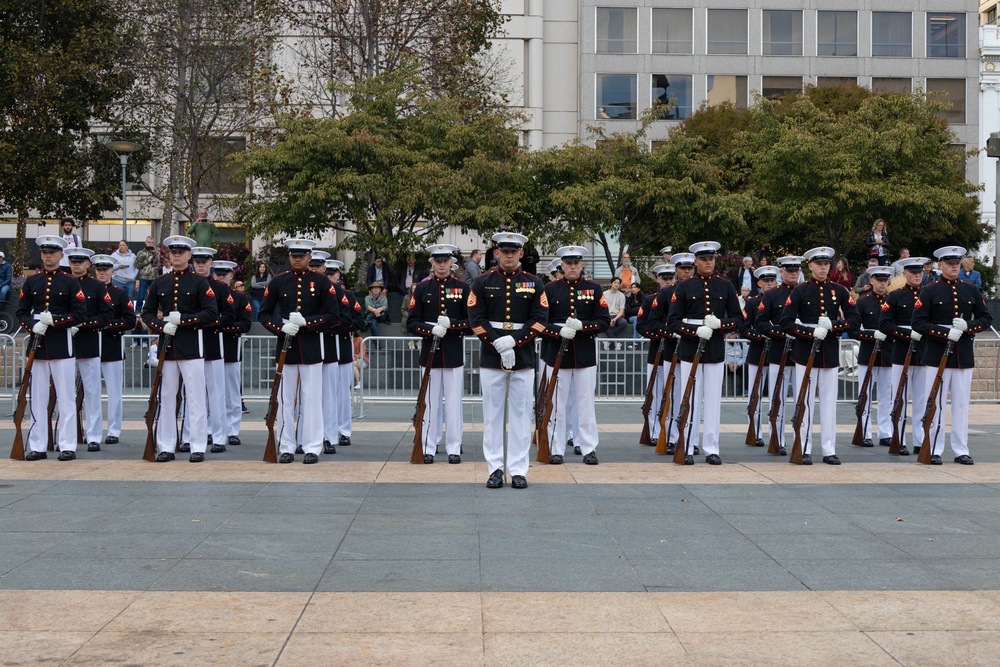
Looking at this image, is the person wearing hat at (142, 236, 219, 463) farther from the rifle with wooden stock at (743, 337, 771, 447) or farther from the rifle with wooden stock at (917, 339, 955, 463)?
the rifle with wooden stock at (917, 339, 955, 463)

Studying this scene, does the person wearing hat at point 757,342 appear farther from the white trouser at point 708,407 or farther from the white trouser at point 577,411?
the white trouser at point 577,411

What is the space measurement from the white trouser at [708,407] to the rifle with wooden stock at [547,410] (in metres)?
1.31

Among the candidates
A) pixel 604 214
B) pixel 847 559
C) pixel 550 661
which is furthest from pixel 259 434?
pixel 604 214

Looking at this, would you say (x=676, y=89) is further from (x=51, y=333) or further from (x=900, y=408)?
(x=51, y=333)

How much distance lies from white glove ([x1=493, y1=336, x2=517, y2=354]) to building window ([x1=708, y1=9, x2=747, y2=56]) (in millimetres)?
44161

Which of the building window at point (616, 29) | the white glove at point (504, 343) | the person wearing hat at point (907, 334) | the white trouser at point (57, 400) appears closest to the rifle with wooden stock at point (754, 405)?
the person wearing hat at point (907, 334)

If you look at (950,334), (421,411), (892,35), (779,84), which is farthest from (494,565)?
(892,35)

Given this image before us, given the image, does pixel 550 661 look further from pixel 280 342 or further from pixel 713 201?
pixel 713 201

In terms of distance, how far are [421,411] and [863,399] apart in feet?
17.4

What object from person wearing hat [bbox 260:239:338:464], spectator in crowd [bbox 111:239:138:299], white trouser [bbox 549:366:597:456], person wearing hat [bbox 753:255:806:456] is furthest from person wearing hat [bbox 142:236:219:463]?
spectator in crowd [bbox 111:239:138:299]

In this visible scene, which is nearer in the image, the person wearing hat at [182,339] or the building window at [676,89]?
the person wearing hat at [182,339]

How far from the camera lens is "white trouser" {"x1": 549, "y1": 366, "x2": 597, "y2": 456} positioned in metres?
12.0

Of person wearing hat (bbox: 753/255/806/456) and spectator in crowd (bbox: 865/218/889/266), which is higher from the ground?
spectator in crowd (bbox: 865/218/889/266)

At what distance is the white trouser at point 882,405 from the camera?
13.9 metres
